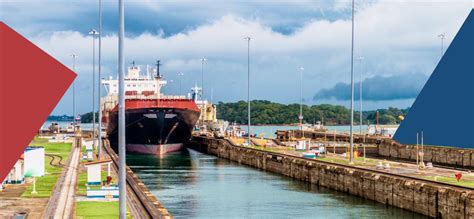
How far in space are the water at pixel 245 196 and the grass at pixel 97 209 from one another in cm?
888

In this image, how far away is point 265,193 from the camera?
56.2 m

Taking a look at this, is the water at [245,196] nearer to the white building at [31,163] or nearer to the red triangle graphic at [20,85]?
the white building at [31,163]

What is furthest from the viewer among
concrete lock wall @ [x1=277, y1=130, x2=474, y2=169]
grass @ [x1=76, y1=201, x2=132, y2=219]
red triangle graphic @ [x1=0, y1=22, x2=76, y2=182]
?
concrete lock wall @ [x1=277, y1=130, x2=474, y2=169]

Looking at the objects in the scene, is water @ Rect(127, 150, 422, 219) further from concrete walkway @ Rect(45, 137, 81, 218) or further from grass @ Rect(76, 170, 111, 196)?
concrete walkway @ Rect(45, 137, 81, 218)

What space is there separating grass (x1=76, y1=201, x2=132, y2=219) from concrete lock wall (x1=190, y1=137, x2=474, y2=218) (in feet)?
56.0

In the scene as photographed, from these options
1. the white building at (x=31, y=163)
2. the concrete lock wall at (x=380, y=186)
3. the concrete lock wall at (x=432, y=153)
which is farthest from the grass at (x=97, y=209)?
the concrete lock wall at (x=432, y=153)

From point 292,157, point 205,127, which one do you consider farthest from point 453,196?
point 205,127

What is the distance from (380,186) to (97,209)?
22.5 m

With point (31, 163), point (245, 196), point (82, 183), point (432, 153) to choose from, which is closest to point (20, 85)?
point (31, 163)

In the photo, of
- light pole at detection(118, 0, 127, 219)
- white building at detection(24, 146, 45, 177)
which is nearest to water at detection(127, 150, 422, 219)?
white building at detection(24, 146, 45, 177)

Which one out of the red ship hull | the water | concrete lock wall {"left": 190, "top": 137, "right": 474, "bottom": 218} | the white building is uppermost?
the red ship hull

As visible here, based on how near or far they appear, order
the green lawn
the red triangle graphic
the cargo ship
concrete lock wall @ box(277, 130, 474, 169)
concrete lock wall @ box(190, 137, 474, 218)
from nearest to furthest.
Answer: the red triangle graphic, concrete lock wall @ box(190, 137, 474, 218), the green lawn, concrete lock wall @ box(277, 130, 474, 169), the cargo ship

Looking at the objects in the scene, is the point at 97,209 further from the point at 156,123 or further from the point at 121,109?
the point at 156,123

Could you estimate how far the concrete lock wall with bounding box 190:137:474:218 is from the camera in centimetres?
3812
